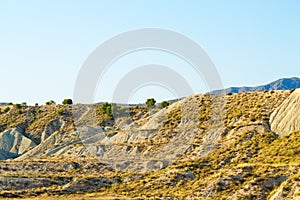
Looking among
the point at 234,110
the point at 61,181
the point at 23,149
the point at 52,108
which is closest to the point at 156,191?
the point at 61,181

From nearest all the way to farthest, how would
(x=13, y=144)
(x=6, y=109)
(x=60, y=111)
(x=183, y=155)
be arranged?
(x=183, y=155), (x=13, y=144), (x=60, y=111), (x=6, y=109)

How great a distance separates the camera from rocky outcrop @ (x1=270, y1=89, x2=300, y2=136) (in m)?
78.9

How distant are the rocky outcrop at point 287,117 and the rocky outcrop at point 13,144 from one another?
62.6 meters

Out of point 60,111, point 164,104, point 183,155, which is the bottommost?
point 183,155

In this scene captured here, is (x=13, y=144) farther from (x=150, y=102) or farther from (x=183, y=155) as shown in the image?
(x=183, y=155)

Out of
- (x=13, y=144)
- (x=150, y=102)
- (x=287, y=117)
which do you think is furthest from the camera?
(x=150, y=102)

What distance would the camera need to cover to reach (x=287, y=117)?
81.3 metres

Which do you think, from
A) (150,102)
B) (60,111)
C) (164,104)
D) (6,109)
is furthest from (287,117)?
(6,109)

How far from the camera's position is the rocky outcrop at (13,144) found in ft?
388

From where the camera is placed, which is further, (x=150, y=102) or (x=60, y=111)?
(x=150, y=102)

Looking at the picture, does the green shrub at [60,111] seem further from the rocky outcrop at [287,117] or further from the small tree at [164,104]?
the rocky outcrop at [287,117]

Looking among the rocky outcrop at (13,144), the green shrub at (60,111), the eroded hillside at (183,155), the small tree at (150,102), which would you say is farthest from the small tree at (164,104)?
the rocky outcrop at (13,144)

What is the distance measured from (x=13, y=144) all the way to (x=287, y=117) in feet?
230

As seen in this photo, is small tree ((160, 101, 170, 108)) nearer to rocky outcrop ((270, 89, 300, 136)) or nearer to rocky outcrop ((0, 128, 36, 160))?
rocky outcrop ((0, 128, 36, 160))
